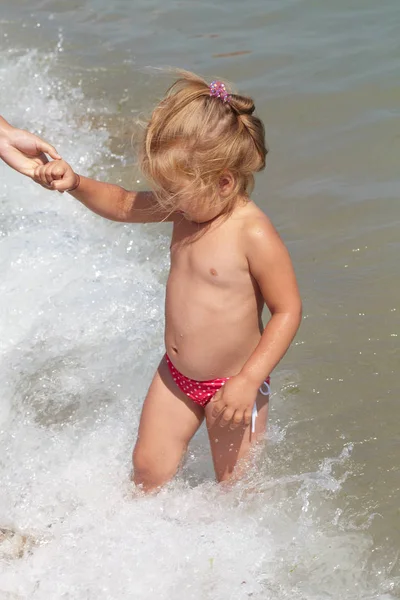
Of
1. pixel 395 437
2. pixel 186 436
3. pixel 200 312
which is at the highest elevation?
pixel 200 312

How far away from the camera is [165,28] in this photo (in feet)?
27.4

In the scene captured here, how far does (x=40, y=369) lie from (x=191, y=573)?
5.30 ft

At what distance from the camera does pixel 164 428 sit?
3.42 metres

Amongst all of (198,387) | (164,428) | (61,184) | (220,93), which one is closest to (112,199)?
(61,184)

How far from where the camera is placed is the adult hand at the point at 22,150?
3.34 m

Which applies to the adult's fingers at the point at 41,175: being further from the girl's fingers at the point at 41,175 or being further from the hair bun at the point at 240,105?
the hair bun at the point at 240,105

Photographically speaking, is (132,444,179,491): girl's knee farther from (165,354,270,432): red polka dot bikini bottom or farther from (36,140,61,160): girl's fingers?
(36,140,61,160): girl's fingers

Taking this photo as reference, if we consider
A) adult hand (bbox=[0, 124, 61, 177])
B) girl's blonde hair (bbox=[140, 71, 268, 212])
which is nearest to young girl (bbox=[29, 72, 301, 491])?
girl's blonde hair (bbox=[140, 71, 268, 212])

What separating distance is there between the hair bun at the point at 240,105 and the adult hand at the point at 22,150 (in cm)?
68

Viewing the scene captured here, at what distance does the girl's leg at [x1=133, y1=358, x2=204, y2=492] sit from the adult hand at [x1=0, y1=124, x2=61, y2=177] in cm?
88

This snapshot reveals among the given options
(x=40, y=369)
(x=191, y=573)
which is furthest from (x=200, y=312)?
(x=40, y=369)

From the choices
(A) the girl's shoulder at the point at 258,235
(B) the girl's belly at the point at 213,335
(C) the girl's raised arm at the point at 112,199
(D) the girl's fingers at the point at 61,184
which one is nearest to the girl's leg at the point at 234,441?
(B) the girl's belly at the point at 213,335

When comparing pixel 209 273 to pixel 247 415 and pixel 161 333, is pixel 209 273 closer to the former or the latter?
pixel 247 415

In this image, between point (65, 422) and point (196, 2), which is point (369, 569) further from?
point (196, 2)
